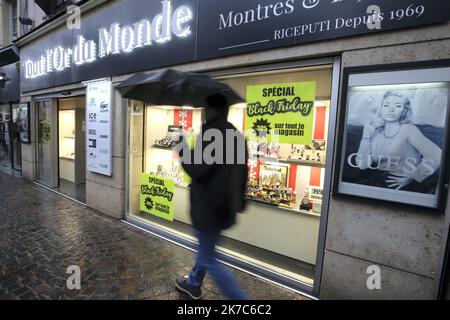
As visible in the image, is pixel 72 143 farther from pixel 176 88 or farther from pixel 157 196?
pixel 176 88

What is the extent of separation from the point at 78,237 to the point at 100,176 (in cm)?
169

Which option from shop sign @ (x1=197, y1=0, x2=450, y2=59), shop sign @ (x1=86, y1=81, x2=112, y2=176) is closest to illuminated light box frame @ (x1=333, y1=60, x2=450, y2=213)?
shop sign @ (x1=197, y1=0, x2=450, y2=59)

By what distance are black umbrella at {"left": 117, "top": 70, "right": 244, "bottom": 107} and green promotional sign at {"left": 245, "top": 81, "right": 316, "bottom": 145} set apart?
703mm

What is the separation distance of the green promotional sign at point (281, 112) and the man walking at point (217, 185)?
1158 mm

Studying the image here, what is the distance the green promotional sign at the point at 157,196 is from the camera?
15.6 feet

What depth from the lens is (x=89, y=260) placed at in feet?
12.0

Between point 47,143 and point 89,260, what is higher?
point 47,143

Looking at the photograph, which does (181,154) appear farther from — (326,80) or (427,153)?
(427,153)

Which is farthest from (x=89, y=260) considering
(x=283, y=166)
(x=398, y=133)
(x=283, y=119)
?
(x=398, y=133)

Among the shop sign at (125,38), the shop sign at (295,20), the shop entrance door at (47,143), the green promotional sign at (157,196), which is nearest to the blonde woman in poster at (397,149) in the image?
the shop sign at (295,20)

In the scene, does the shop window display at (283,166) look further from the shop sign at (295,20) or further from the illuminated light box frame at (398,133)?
the illuminated light box frame at (398,133)

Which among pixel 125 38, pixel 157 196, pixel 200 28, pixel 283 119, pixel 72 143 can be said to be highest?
pixel 125 38

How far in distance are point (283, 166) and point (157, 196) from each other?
2.47 m

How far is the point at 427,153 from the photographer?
237 centimetres
